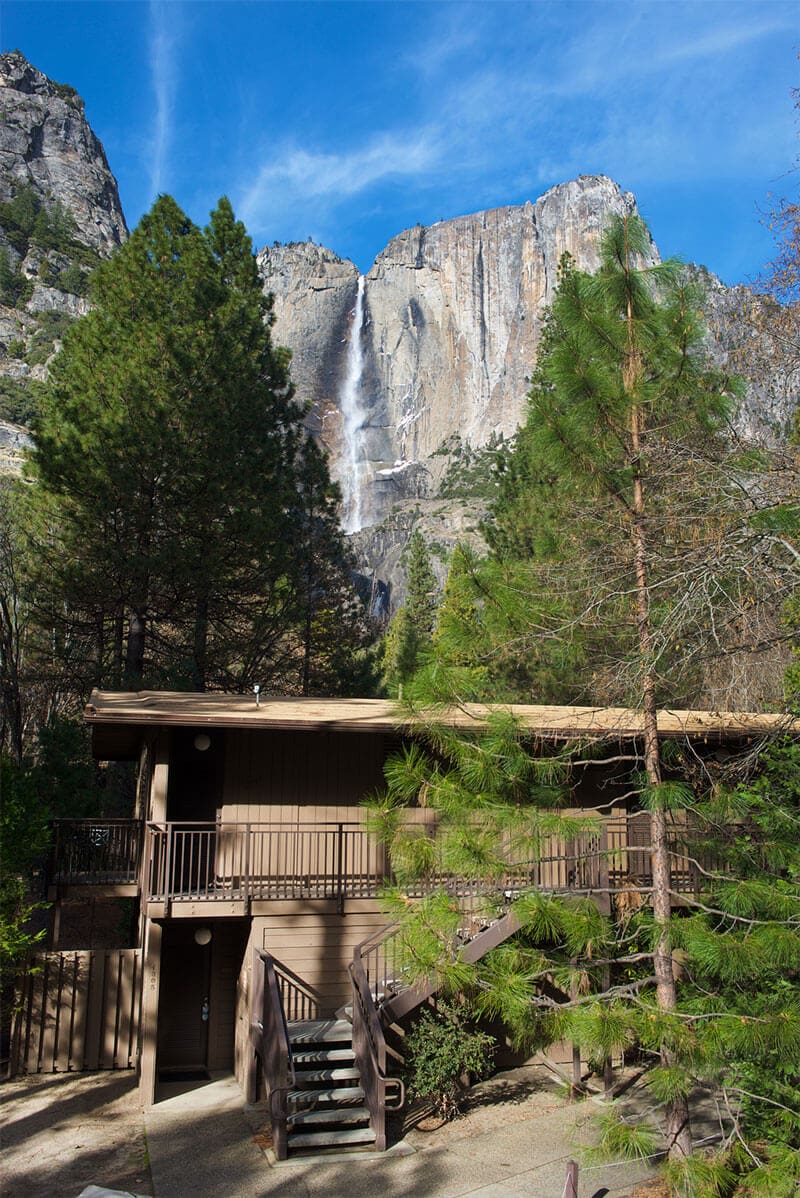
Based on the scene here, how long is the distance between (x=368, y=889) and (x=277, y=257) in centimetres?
13619

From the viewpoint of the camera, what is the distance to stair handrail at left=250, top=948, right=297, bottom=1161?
8.51 meters

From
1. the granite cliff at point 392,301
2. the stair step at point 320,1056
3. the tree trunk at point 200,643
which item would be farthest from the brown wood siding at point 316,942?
the granite cliff at point 392,301

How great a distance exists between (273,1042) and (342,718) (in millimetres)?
3843

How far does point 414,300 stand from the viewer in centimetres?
12862

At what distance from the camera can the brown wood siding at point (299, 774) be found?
39.2 feet

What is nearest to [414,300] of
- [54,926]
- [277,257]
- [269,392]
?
[277,257]

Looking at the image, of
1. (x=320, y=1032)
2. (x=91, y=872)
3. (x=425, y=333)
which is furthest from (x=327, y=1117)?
(x=425, y=333)

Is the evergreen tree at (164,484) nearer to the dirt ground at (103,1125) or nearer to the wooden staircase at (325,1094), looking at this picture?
the dirt ground at (103,1125)

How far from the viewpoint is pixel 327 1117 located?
8.74 meters

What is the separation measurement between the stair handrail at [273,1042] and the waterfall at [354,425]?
103 metres

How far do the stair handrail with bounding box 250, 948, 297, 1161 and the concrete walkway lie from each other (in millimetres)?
338

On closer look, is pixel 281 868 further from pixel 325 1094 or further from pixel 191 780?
pixel 325 1094

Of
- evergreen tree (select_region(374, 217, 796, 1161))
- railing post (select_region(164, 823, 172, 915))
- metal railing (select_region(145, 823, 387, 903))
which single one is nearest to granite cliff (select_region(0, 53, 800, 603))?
metal railing (select_region(145, 823, 387, 903))

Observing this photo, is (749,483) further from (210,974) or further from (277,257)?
(277,257)
